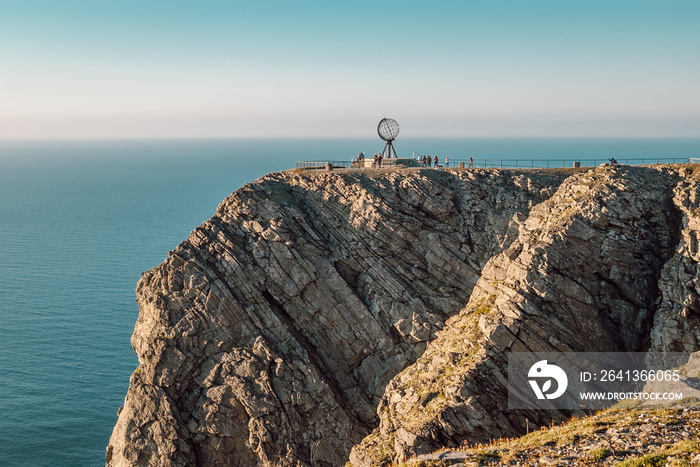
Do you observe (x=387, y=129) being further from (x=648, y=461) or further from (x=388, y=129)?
(x=648, y=461)

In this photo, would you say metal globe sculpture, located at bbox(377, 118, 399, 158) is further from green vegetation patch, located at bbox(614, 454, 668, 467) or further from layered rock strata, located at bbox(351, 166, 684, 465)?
green vegetation patch, located at bbox(614, 454, 668, 467)

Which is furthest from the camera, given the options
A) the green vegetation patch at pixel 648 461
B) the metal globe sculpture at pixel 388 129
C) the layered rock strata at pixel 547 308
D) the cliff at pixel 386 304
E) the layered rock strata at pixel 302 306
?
the metal globe sculpture at pixel 388 129

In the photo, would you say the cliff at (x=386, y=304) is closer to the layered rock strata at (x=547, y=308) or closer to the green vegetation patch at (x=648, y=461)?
the layered rock strata at (x=547, y=308)

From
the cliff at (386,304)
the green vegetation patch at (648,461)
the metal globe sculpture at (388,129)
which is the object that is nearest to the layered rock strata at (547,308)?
the cliff at (386,304)

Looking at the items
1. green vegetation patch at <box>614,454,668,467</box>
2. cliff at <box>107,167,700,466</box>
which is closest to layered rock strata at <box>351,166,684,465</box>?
cliff at <box>107,167,700,466</box>

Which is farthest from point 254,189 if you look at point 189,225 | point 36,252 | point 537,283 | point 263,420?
point 189,225

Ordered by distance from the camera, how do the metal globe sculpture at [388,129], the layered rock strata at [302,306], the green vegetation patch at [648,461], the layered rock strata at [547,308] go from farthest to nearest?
the metal globe sculpture at [388,129] → the layered rock strata at [302,306] → the layered rock strata at [547,308] → the green vegetation patch at [648,461]

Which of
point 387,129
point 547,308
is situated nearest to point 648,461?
point 547,308

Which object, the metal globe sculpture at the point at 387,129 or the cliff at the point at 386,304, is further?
the metal globe sculpture at the point at 387,129
